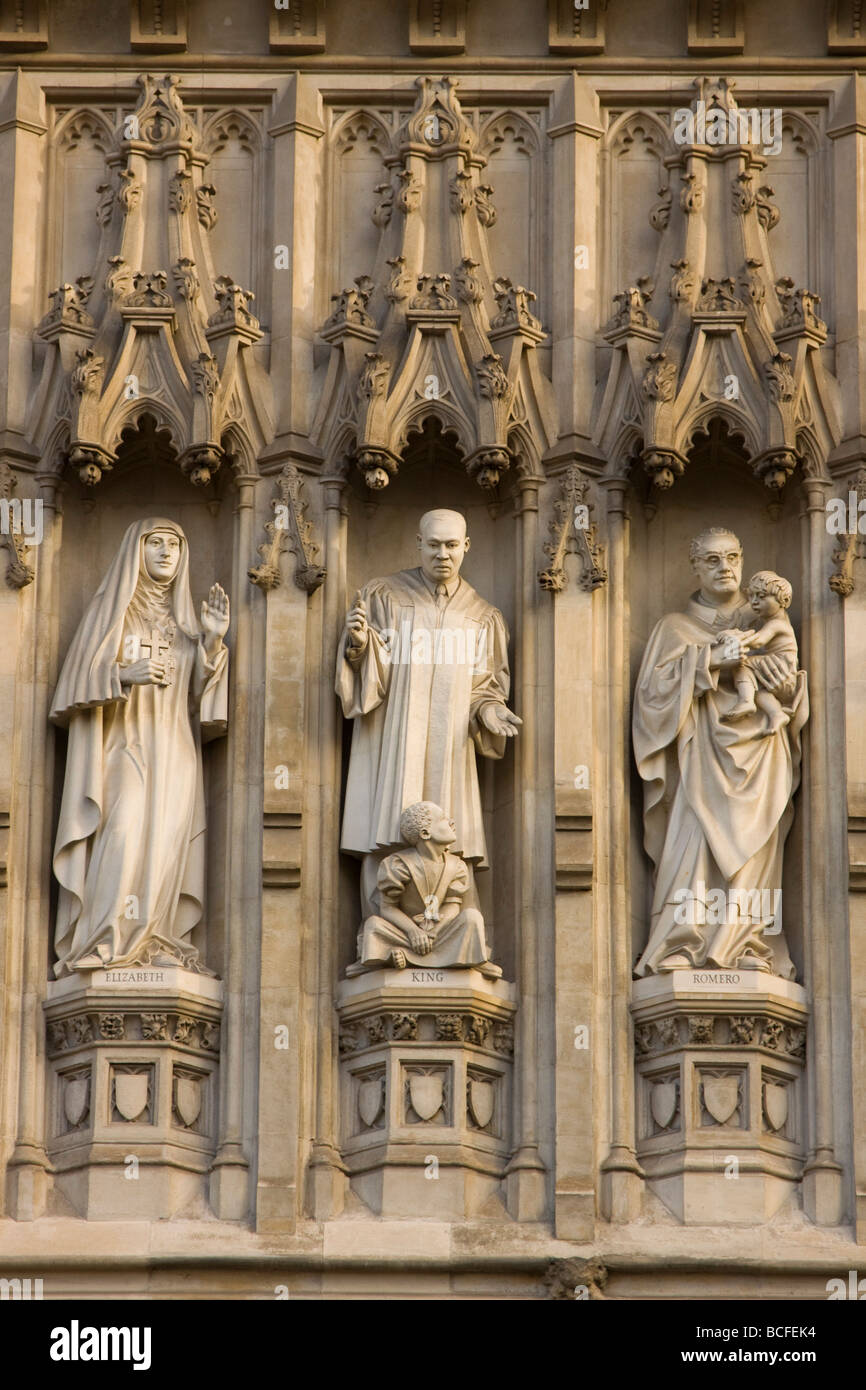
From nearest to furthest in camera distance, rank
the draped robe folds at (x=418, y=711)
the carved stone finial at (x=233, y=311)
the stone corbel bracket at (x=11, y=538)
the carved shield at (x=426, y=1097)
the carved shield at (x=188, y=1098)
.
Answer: the carved shield at (x=426, y=1097)
the carved shield at (x=188, y=1098)
the draped robe folds at (x=418, y=711)
the stone corbel bracket at (x=11, y=538)
the carved stone finial at (x=233, y=311)

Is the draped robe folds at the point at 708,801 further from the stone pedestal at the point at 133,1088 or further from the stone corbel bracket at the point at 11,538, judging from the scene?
the stone corbel bracket at the point at 11,538

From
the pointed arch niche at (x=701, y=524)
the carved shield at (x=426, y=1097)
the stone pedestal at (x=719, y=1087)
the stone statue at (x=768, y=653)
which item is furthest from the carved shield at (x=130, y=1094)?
the stone statue at (x=768, y=653)

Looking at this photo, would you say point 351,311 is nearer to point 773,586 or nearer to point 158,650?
point 158,650

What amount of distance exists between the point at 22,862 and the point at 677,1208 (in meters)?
4.42

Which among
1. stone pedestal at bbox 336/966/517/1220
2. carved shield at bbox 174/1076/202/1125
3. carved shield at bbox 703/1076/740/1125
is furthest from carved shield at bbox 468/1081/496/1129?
carved shield at bbox 174/1076/202/1125

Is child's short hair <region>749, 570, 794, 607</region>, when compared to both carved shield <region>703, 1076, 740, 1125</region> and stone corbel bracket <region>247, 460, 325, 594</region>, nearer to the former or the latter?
stone corbel bracket <region>247, 460, 325, 594</region>

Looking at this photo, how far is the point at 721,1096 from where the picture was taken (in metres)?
24.0

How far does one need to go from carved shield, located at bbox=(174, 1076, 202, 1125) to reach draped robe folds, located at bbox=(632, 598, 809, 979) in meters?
2.73

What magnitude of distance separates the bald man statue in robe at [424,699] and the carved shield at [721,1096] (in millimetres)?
1909

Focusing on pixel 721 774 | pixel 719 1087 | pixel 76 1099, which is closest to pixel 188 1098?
pixel 76 1099

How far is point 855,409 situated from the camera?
25281 mm

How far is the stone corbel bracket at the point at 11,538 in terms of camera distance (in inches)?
983
